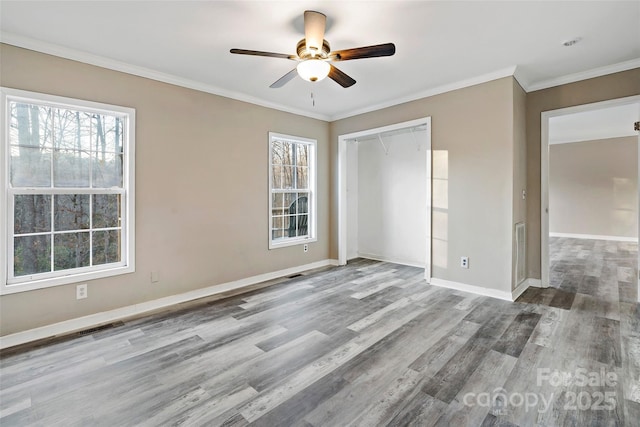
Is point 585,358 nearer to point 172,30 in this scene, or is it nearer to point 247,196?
point 247,196

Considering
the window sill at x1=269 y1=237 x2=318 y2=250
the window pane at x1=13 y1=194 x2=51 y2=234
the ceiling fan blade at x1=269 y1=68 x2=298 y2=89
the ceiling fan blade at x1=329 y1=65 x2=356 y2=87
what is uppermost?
the ceiling fan blade at x1=269 y1=68 x2=298 y2=89

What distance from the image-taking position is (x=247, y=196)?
4.30 meters

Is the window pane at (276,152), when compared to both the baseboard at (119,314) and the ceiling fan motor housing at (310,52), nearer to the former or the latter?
the baseboard at (119,314)

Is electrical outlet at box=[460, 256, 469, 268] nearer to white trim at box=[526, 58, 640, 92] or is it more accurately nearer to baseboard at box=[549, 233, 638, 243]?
white trim at box=[526, 58, 640, 92]

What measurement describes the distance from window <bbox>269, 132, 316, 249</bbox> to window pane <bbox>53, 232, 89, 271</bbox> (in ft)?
7.34

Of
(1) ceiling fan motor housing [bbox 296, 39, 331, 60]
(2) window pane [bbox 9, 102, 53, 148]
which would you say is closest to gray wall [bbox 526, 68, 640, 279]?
(1) ceiling fan motor housing [bbox 296, 39, 331, 60]

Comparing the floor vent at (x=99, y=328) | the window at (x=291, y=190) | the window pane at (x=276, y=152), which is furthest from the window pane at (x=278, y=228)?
the floor vent at (x=99, y=328)

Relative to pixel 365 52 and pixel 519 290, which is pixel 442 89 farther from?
pixel 519 290

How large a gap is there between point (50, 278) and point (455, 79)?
15.8 ft

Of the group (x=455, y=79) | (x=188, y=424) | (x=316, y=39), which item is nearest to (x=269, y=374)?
(x=188, y=424)

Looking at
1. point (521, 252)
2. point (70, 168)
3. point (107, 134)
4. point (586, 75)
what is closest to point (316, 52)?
point (107, 134)

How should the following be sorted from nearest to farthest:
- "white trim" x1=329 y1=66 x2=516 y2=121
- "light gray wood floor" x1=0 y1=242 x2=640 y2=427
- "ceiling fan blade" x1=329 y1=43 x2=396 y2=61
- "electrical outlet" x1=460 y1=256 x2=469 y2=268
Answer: "light gray wood floor" x1=0 y1=242 x2=640 y2=427 → "ceiling fan blade" x1=329 y1=43 x2=396 y2=61 → "white trim" x1=329 y1=66 x2=516 y2=121 → "electrical outlet" x1=460 y1=256 x2=469 y2=268

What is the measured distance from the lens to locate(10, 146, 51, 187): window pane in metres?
2.69

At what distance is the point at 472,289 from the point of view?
385 centimetres
